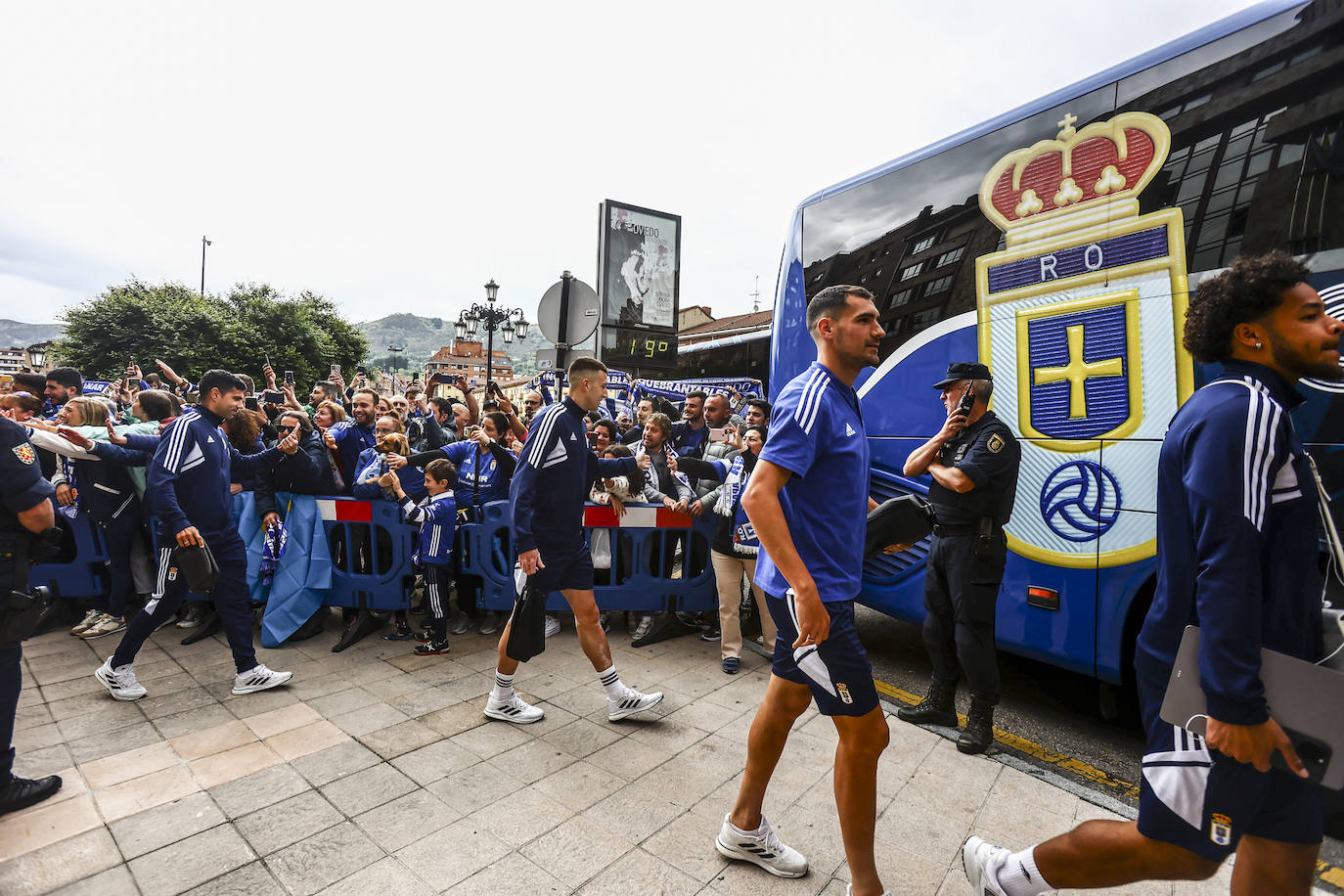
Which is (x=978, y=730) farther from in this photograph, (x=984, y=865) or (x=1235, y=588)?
(x=1235, y=588)

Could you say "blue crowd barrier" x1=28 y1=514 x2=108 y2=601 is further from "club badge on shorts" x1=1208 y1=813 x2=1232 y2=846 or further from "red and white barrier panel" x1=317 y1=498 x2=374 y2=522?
"club badge on shorts" x1=1208 y1=813 x2=1232 y2=846

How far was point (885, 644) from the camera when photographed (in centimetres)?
552

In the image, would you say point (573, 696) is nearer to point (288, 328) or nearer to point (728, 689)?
point (728, 689)

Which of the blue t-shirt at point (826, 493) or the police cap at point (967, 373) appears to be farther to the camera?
the police cap at point (967, 373)

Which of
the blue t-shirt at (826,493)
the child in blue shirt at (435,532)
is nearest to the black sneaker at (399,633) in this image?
the child in blue shirt at (435,532)

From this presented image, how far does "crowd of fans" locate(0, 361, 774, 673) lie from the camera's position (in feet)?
16.0

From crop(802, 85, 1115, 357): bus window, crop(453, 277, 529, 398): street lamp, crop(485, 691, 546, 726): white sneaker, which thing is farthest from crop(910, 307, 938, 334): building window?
crop(453, 277, 529, 398): street lamp

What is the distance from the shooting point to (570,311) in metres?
5.86

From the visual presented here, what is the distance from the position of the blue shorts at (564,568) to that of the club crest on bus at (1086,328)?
2636 mm

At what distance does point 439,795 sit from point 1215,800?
2.88 metres

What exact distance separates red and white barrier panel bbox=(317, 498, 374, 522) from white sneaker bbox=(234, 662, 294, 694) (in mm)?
1425

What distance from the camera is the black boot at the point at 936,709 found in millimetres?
3799

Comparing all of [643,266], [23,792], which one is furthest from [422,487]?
[643,266]

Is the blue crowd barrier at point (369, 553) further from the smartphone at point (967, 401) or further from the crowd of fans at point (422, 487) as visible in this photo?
the smartphone at point (967, 401)
